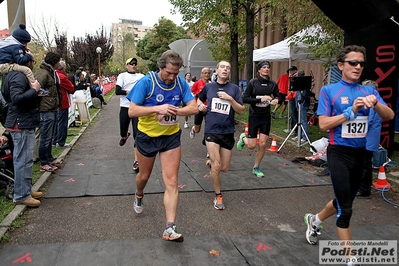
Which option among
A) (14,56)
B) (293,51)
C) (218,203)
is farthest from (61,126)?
(293,51)

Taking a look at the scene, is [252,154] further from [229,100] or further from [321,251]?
[321,251]

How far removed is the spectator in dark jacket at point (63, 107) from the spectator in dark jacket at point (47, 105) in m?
1.56

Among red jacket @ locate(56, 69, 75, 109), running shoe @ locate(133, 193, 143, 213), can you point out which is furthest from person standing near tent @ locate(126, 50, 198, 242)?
red jacket @ locate(56, 69, 75, 109)

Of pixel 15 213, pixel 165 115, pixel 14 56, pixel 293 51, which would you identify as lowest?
pixel 15 213

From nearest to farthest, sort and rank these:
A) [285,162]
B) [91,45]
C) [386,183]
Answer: [386,183] < [285,162] < [91,45]

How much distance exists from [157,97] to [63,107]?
5394 mm

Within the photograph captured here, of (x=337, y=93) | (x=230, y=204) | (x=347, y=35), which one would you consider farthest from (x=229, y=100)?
(x=347, y=35)

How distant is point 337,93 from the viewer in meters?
3.44

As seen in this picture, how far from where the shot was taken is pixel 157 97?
4090 mm

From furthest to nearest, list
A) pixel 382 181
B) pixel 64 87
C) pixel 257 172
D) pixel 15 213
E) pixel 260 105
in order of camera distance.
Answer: pixel 64 87 → pixel 257 172 → pixel 260 105 → pixel 382 181 → pixel 15 213

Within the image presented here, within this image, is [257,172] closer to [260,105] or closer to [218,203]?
[260,105]

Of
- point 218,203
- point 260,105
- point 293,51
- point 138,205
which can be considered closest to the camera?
point 138,205

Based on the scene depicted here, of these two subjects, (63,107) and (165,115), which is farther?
(63,107)

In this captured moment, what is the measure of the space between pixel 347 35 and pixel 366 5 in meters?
0.70
